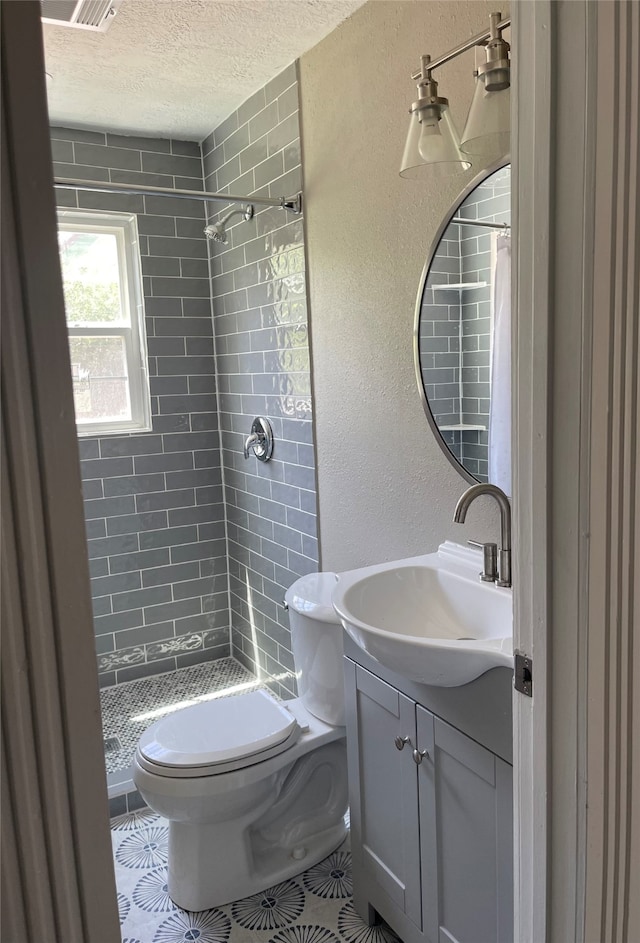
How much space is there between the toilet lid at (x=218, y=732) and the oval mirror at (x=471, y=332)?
92 cm

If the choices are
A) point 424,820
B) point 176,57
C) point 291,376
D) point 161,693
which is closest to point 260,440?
point 291,376

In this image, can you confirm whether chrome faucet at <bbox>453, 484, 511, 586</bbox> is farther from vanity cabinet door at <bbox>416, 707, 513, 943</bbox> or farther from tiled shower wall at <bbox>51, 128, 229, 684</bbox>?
tiled shower wall at <bbox>51, 128, 229, 684</bbox>

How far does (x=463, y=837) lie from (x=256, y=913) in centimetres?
87

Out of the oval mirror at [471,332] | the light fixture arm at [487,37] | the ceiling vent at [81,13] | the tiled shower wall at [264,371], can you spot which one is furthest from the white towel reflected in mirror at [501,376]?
the ceiling vent at [81,13]

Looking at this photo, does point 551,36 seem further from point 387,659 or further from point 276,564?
point 276,564

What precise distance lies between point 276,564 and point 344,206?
1.46m

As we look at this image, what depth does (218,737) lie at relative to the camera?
6.38 feet

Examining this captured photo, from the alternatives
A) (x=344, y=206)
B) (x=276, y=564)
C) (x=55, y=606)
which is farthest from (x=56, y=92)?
(x=55, y=606)

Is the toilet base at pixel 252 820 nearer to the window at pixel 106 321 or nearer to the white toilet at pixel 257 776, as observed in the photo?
the white toilet at pixel 257 776

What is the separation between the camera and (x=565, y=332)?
89cm

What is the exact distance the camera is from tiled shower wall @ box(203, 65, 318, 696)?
2514mm

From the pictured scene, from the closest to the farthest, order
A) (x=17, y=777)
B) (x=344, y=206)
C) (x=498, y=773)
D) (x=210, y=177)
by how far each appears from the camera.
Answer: (x=17, y=777), (x=498, y=773), (x=344, y=206), (x=210, y=177)

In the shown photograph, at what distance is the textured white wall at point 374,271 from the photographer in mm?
1770

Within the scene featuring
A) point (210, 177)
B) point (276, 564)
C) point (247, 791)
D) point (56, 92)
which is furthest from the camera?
point (210, 177)
